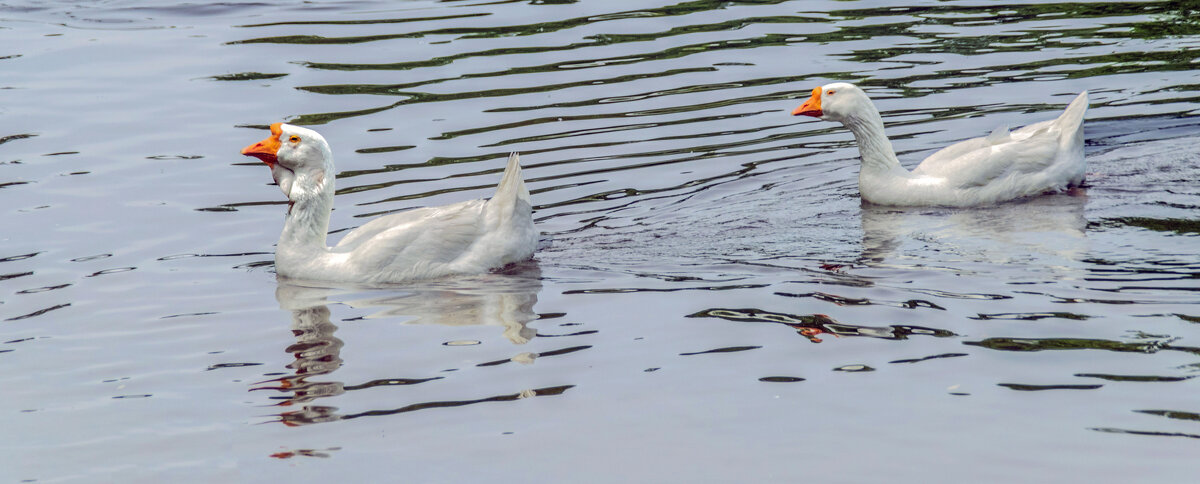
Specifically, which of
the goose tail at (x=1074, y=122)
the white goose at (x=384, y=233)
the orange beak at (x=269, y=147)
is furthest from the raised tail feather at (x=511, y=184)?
the goose tail at (x=1074, y=122)

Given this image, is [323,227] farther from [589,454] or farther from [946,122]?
[946,122]

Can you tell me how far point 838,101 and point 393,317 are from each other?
4801mm

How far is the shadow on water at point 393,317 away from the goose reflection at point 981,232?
252 cm

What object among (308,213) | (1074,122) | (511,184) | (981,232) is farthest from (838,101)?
(308,213)

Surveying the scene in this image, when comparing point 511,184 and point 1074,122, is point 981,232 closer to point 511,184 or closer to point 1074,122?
point 1074,122

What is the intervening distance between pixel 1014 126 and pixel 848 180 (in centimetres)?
203

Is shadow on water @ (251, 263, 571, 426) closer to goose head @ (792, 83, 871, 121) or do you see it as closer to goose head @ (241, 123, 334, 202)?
goose head @ (241, 123, 334, 202)

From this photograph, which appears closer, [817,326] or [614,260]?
[817,326]

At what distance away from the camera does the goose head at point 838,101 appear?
11.8 m

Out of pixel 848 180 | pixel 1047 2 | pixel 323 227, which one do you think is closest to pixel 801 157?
pixel 848 180

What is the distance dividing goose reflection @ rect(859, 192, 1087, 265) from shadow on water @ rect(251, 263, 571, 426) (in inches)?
99.0

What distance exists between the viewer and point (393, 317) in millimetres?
8859

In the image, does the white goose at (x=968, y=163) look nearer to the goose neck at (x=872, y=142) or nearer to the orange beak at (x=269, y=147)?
the goose neck at (x=872, y=142)

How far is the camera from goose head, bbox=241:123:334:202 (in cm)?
1017
